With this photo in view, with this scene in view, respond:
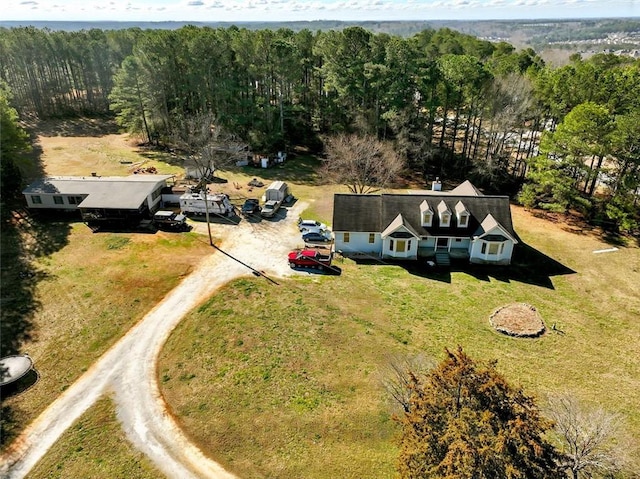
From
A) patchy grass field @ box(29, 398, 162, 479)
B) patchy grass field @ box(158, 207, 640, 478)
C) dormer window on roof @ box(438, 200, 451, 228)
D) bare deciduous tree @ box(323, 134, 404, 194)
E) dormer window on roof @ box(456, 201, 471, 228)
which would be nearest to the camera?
patchy grass field @ box(29, 398, 162, 479)

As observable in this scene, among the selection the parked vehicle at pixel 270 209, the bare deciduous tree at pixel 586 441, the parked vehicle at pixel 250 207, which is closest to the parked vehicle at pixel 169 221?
the parked vehicle at pixel 250 207

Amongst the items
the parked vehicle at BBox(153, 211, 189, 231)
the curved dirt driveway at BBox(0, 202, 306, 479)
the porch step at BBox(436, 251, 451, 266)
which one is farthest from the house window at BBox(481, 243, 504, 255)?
the parked vehicle at BBox(153, 211, 189, 231)

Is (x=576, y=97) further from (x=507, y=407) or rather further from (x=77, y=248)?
(x=77, y=248)

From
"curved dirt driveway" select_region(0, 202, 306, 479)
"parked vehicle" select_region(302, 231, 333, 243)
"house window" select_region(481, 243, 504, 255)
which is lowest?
A: "curved dirt driveway" select_region(0, 202, 306, 479)

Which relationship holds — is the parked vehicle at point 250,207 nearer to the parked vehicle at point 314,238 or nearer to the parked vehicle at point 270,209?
the parked vehicle at point 270,209

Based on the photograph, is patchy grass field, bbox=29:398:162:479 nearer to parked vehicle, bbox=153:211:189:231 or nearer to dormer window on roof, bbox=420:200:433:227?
parked vehicle, bbox=153:211:189:231

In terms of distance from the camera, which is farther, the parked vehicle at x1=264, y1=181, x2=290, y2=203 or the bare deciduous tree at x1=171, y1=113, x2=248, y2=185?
the bare deciduous tree at x1=171, y1=113, x2=248, y2=185

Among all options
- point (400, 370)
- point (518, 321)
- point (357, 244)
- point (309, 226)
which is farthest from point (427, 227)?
point (400, 370)
